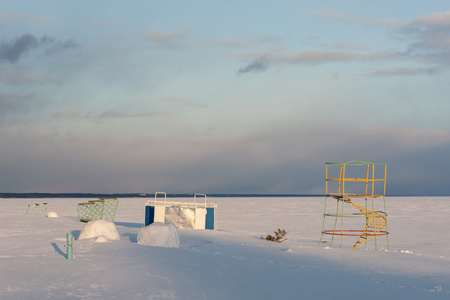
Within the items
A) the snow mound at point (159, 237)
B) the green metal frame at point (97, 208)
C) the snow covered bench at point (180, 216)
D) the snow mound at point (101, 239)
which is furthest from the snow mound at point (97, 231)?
the green metal frame at point (97, 208)

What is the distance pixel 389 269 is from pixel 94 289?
7.40m

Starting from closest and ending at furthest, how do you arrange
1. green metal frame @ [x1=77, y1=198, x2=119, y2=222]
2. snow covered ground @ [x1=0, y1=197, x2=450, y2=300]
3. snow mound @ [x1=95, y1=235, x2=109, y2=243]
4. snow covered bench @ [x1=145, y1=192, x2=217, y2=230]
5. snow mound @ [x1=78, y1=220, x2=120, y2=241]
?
snow covered ground @ [x1=0, y1=197, x2=450, y2=300]
snow mound @ [x1=95, y1=235, x2=109, y2=243]
snow mound @ [x1=78, y1=220, x2=120, y2=241]
snow covered bench @ [x1=145, y1=192, x2=217, y2=230]
green metal frame @ [x1=77, y1=198, x2=119, y2=222]

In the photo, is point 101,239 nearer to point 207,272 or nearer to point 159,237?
point 159,237

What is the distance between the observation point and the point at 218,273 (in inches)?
429

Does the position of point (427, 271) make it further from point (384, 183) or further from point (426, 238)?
point (426, 238)

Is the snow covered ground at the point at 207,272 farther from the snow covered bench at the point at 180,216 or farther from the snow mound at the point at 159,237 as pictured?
the snow covered bench at the point at 180,216

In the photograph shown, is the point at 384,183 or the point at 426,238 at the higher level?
the point at 384,183

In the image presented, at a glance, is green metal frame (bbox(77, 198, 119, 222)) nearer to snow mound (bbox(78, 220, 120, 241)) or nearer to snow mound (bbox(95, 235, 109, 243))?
snow mound (bbox(78, 220, 120, 241))

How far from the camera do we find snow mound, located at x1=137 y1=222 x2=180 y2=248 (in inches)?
573

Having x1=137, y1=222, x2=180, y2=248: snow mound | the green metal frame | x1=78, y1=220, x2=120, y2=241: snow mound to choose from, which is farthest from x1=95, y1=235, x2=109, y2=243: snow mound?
the green metal frame

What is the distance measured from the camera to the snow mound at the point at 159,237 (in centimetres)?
1455

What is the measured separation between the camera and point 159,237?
14.6m

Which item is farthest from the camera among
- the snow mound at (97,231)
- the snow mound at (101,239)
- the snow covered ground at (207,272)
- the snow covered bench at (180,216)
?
the snow covered bench at (180,216)

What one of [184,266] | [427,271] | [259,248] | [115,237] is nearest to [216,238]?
[259,248]
